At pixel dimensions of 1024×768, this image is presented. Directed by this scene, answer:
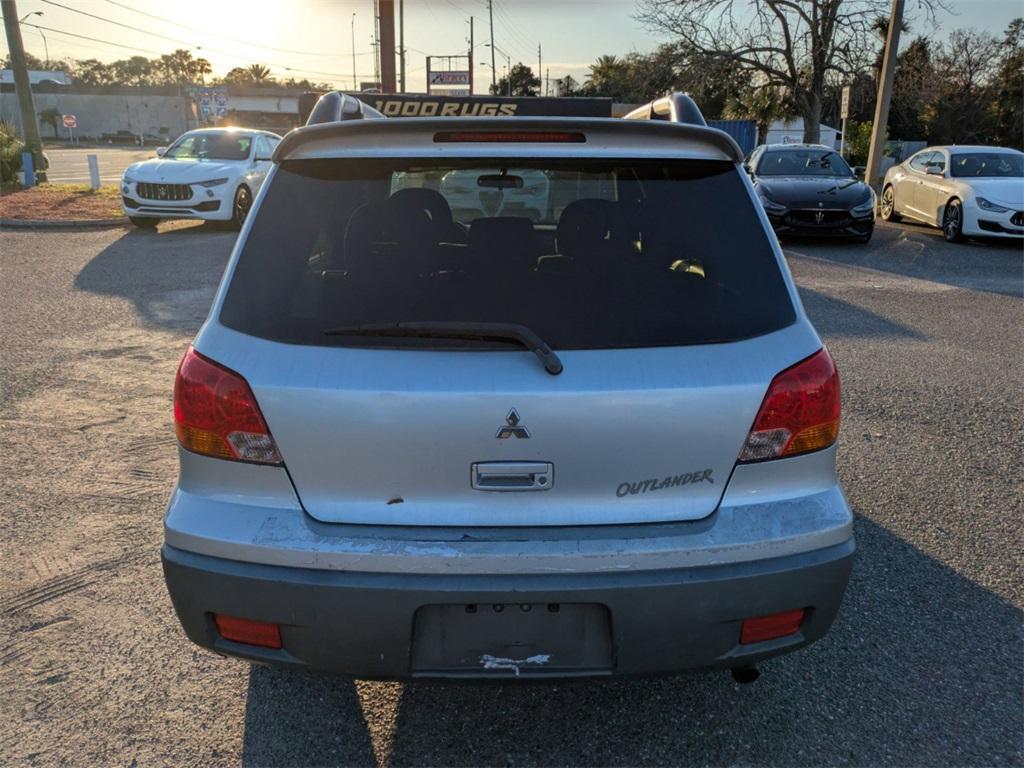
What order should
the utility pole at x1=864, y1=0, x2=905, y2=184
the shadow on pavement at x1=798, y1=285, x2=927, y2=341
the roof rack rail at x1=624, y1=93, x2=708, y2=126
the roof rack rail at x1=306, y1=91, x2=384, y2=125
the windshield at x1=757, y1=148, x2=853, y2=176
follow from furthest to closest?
the utility pole at x1=864, y1=0, x2=905, y2=184 < the windshield at x1=757, y1=148, x2=853, y2=176 < the shadow on pavement at x1=798, y1=285, x2=927, y2=341 < the roof rack rail at x1=306, y1=91, x2=384, y2=125 < the roof rack rail at x1=624, y1=93, x2=708, y2=126

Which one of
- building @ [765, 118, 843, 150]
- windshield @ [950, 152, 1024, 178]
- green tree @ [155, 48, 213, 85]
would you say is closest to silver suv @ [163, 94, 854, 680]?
windshield @ [950, 152, 1024, 178]

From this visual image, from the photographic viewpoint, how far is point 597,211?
274cm

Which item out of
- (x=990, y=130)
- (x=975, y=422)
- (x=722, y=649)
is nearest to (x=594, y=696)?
(x=722, y=649)

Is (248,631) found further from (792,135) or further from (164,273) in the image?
(792,135)

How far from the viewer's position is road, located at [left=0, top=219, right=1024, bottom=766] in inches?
96.7

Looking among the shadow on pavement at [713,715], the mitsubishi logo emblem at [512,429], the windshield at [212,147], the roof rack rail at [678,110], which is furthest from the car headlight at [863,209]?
the mitsubishi logo emblem at [512,429]

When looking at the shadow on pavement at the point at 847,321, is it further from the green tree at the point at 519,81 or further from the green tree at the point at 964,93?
the green tree at the point at 519,81

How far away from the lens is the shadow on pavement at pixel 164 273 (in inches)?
316

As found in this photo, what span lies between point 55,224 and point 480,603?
14.8 m

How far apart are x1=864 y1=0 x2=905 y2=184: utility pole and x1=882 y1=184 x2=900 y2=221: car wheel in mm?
2570

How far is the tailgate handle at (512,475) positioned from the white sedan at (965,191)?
1300 centimetres

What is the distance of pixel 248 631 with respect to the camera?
2107mm

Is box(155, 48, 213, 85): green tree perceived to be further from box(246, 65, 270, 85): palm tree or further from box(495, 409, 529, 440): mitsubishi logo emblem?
box(495, 409, 529, 440): mitsubishi logo emblem

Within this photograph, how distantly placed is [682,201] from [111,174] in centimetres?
3411
